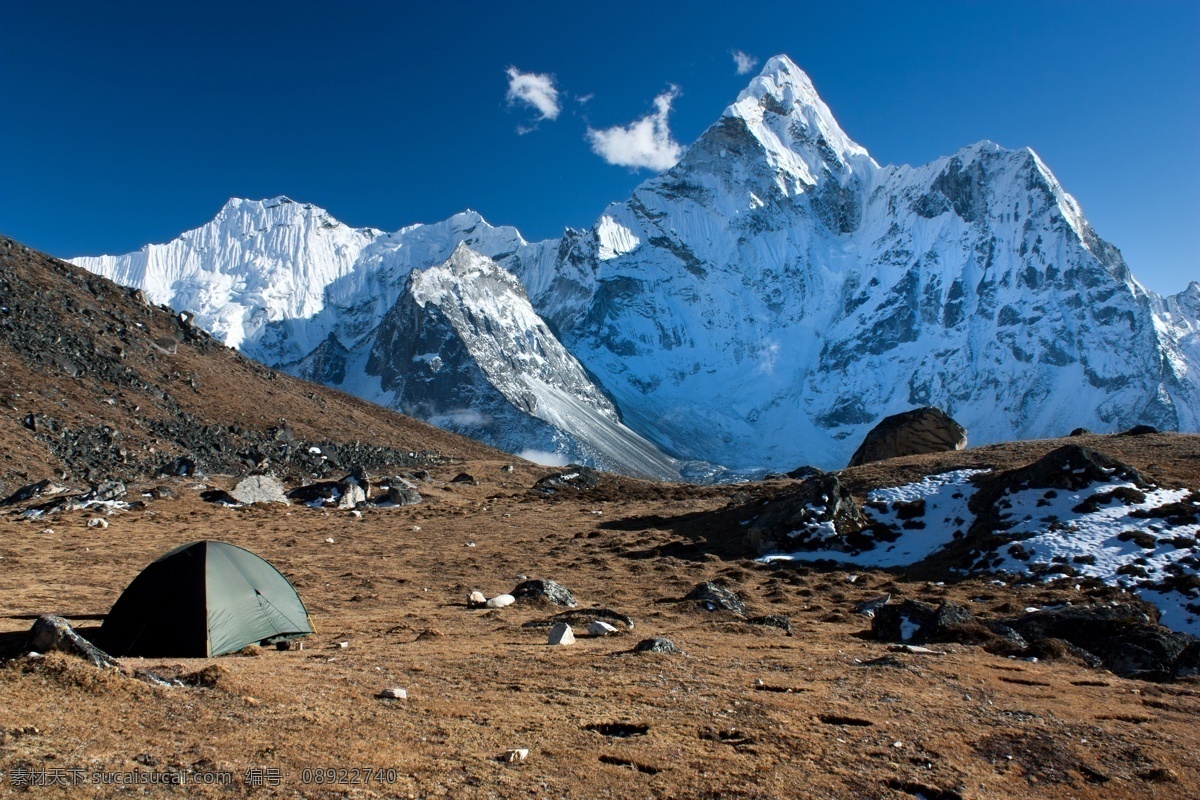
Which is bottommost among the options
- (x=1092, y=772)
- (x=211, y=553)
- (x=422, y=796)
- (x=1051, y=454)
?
(x=1092, y=772)

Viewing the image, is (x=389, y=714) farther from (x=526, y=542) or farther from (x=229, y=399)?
(x=229, y=399)

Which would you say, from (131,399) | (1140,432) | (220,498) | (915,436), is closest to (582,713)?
(220,498)

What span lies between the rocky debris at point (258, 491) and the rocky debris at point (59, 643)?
3563 centimetres

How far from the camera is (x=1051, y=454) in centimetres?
3084

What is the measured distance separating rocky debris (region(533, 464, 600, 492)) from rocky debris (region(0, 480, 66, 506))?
32.2 meters

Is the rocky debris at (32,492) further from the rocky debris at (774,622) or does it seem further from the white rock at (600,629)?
the rocky debris at (774,622)

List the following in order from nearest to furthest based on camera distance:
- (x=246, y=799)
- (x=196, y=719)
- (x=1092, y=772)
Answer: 1. (x=246, y=799)
2. (x=196, y=719)
3. (x=1092, y=772)

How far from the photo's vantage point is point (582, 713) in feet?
34.8

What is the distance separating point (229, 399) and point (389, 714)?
201 feet

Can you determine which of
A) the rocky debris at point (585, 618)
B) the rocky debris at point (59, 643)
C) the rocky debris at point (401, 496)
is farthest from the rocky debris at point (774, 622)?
the rocky debris at point (401, 496)

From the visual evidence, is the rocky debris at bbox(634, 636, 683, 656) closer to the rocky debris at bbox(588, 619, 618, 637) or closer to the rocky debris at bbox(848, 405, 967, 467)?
the rocky debris at bbox(588, 619, 618, 637)

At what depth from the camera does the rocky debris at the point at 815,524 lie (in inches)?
1235

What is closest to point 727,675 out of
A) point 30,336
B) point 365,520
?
point 365,520

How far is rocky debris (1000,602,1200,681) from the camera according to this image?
50.9ft
